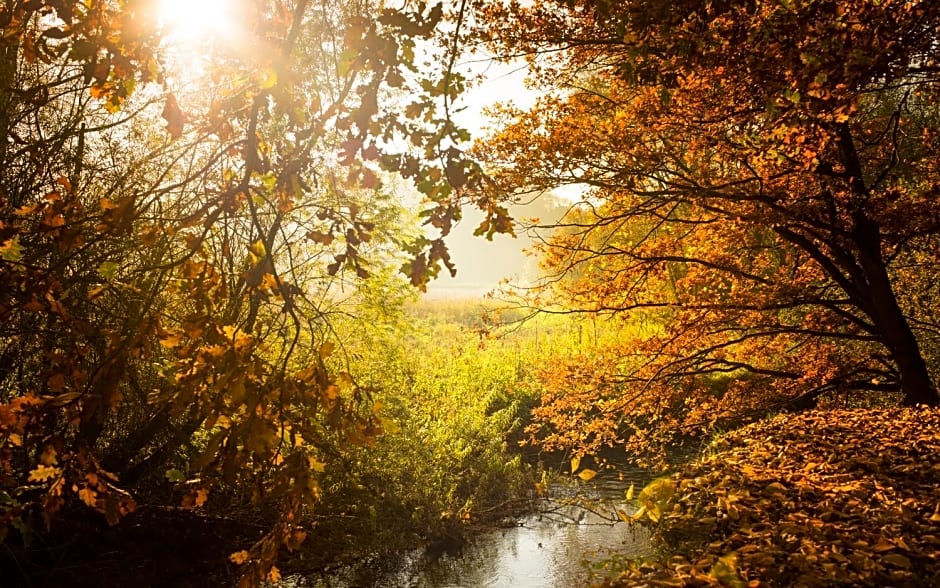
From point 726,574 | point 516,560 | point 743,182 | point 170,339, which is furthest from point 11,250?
point 516,560

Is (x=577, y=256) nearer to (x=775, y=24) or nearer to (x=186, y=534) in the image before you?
(x=775, y=24)

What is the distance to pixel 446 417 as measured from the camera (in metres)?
10.4

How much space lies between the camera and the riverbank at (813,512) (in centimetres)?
329

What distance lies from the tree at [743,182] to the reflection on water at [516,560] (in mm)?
1700

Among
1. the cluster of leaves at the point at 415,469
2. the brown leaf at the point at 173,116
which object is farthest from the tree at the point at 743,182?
the brown leaf at the point at 173,116

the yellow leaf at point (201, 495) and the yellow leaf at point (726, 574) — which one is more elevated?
the yellow leaf at point (201, 495)

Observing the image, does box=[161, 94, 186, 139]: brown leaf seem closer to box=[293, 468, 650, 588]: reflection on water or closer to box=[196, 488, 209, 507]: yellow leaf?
box=[196, 488, 209, 507]: yellow leaf

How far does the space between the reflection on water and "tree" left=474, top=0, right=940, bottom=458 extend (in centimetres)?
170

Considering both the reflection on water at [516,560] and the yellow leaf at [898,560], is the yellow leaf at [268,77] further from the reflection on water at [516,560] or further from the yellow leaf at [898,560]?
the reflection on water at [516,560]

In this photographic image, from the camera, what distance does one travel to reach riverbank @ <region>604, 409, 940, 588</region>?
10.8ft

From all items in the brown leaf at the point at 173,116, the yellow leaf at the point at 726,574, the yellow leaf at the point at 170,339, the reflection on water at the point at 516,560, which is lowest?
the reflection on water at the point at 516,560

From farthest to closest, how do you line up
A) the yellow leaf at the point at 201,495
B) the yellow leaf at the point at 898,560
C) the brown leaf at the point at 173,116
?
the yellow leaf at the point at 898,560 < the yellow leaf at the point at 201,495 < the brown leaf at the point at 173,116

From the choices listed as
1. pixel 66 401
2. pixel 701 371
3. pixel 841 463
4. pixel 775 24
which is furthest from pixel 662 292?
pixel 66 401

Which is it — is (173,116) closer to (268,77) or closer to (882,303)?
(268,77)
